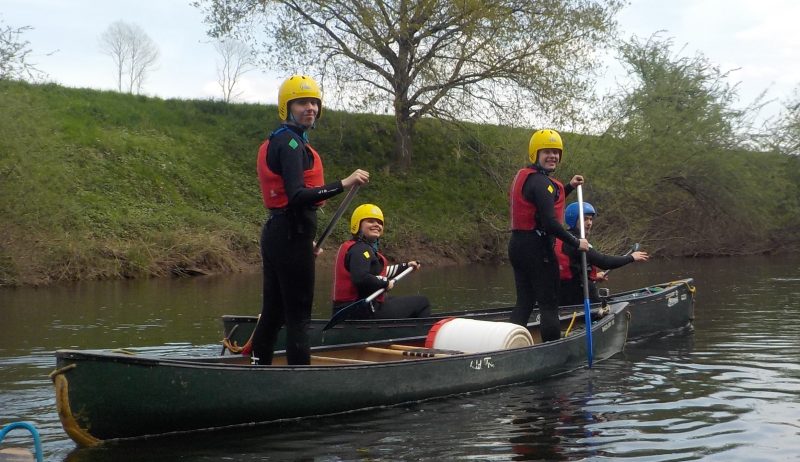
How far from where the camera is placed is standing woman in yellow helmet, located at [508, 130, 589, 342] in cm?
870

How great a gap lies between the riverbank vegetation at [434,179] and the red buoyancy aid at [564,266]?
13.4 meters

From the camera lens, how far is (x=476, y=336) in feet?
28.7

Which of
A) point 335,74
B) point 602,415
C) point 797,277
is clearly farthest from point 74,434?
point 335,74

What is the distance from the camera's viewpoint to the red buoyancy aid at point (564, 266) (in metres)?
10.9

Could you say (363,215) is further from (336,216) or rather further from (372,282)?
(336,216)

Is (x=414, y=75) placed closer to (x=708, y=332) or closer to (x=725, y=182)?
(x=725, y=182)

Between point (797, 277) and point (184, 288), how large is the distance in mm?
13258

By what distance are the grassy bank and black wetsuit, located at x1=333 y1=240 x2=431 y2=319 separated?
11.9 m

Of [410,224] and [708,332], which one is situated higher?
[410,224]

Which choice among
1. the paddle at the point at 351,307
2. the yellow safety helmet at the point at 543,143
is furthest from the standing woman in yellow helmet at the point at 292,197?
the yellow safety helmet at the point at 543,143

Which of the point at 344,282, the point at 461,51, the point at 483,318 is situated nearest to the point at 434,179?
the point at 461,51

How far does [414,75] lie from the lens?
93.6 feet

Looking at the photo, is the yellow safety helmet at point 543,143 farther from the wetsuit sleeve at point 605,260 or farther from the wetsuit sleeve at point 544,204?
the wetsuit sleeve at point 605,260

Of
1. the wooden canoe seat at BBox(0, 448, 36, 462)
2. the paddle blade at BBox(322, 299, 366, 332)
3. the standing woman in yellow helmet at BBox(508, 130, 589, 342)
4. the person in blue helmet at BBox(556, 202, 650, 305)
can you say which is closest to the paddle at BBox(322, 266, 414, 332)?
the paddle blade at BBox(322, 299, 366, 332)
